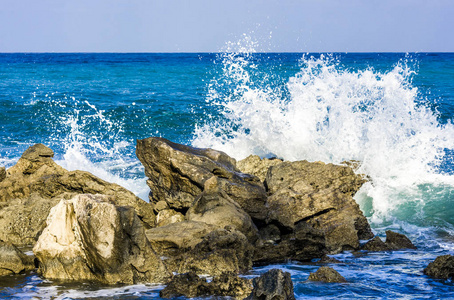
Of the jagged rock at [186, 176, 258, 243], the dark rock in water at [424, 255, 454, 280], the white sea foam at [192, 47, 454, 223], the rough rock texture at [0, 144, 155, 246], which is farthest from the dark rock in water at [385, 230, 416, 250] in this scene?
the rough rock texture at [0, 144, 155, 246]

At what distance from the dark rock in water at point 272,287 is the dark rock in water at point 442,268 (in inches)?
83.1

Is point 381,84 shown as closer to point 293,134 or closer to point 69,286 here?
point 293,134

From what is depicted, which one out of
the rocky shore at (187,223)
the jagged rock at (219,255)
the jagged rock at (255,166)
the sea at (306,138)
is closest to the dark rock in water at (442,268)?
the rocky shore at (187,223)

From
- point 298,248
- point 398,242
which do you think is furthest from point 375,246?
point 298,248

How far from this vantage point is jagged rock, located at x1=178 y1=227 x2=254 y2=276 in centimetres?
536

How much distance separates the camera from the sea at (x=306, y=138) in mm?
5535

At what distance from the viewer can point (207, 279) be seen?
5223 mm

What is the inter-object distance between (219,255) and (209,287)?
63 centimetres

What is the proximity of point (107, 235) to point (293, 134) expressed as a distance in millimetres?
7937

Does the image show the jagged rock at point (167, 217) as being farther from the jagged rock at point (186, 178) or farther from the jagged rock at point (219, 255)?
the jagged rock at point (219, 255)

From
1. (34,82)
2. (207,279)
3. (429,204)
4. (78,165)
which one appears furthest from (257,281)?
(34,82)

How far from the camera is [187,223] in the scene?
629 cm

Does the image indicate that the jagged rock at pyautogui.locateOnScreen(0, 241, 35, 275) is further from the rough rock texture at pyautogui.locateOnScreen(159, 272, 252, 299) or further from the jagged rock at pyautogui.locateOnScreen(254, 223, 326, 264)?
the jagged rock at pyautogui.locateOnScreen(254, 223, 326, 264)

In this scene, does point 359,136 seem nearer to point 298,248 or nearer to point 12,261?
point 298,248
